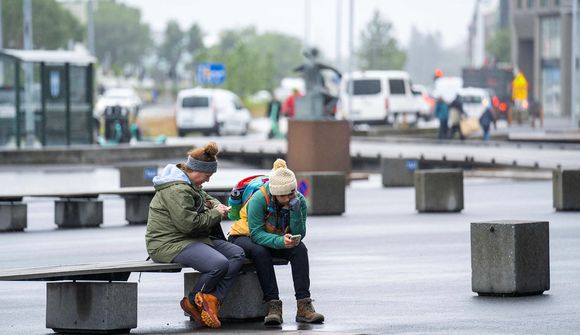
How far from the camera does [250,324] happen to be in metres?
11.6

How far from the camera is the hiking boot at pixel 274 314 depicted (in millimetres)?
11281

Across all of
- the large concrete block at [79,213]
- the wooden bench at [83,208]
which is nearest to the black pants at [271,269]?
the wooden bench at [83,208]

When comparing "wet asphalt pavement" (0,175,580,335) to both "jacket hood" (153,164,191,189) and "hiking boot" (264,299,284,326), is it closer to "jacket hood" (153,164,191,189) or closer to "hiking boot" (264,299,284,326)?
"hiking boot" (264,299,284,326)

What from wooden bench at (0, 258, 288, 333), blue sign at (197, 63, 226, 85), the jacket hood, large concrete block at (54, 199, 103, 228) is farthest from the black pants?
blue sign at (197, 63, 226, 85)

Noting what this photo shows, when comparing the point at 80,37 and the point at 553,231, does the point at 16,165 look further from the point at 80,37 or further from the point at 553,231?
the point at 80,37

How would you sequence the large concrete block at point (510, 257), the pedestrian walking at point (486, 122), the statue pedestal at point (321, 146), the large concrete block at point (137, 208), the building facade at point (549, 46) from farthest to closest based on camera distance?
the building facade at point (549, 46) < the pedestrian walking at point (486, 122) < the statue pedestal at point (321, 146) < the large concrete block at point (137, 208) < the large concrete block at point (510, 257)

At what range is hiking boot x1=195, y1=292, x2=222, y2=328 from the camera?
1125 cm

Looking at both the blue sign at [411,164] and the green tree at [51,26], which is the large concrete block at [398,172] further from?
the green tree at [51,26]

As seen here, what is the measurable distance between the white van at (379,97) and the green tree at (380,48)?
84843 millimetres

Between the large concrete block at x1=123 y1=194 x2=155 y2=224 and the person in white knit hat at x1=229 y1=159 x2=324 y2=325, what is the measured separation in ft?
36.1

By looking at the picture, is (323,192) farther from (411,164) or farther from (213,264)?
(213,264)

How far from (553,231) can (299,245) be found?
27.2 ft

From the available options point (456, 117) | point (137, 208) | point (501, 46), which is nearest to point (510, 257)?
point (137, 208)

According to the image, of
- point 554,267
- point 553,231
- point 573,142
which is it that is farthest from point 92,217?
point 573,142
